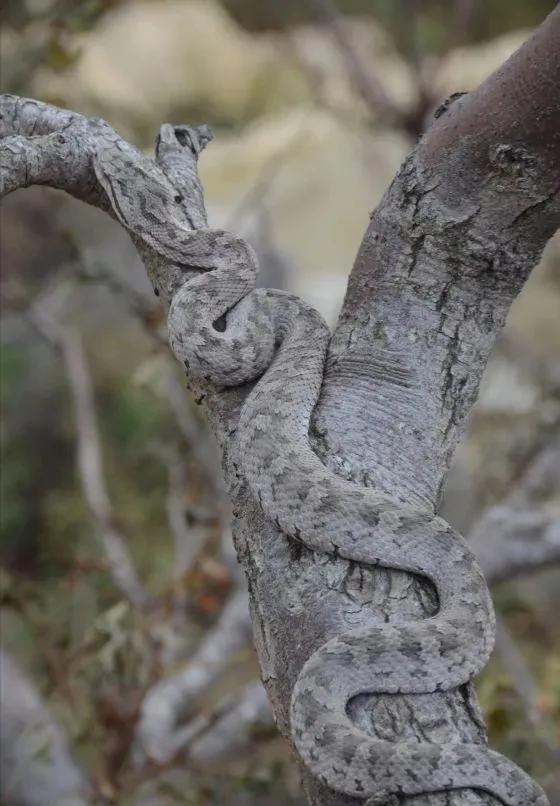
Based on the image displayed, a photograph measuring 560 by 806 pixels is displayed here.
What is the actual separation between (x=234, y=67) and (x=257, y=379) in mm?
16118

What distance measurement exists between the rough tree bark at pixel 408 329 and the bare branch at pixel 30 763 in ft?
8.59

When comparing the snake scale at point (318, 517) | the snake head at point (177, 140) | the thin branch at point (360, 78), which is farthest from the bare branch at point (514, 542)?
the thin branch at point (360, 78)

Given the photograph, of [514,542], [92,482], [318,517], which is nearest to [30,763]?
[92,482]

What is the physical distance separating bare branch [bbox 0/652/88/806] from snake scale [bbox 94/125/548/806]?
2597mm

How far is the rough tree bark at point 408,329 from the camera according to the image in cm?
246

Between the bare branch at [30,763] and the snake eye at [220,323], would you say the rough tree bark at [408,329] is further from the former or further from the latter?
the bare branch at [30,763]

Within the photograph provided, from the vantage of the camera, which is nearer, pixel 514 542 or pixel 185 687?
pixel 514 542

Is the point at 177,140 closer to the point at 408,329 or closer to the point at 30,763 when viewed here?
the point at 408,329

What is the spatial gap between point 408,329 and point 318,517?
616 mm

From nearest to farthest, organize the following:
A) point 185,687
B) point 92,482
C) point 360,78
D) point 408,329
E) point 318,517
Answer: point 318,517 < point 408,329 < point 185,687 < point 92,482 < point 360,78

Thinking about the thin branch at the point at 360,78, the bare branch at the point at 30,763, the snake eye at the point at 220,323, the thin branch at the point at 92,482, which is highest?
the thin branch at the point at 360,78

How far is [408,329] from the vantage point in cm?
288

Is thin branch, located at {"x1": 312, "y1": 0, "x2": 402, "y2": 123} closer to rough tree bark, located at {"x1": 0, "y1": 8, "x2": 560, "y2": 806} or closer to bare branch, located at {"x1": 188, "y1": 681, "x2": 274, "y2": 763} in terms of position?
bare branch, located at {"x1": 188, "y1": 681, "x2": 274, "y2": 763}

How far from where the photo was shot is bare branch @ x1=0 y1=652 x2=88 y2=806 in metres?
4.94
